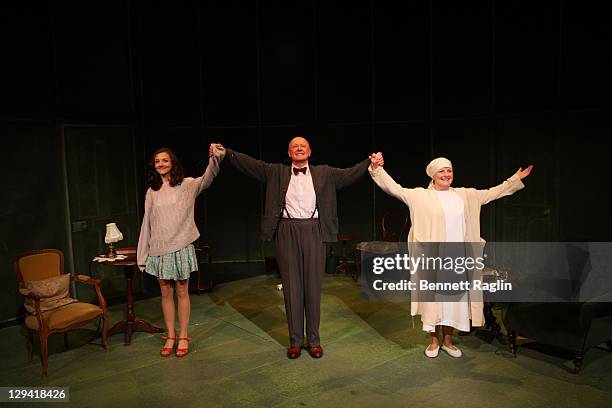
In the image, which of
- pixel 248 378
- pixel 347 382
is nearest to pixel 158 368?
pixel 248 378

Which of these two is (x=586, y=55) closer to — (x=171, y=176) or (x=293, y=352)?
(x=293, y=352)

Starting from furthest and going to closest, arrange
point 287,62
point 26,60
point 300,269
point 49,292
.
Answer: point 287,62
point 26,60
point 49,292
point 300,269

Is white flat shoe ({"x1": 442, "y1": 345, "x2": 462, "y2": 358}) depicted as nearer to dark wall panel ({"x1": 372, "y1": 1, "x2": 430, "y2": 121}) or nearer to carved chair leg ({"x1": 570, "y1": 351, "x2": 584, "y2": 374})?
carved chair leg ({"x1": 570, "y1": 351, "x2": 584, "y2": 374})

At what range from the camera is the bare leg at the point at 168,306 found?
4.28 metres

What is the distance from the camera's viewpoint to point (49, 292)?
430 centimetres

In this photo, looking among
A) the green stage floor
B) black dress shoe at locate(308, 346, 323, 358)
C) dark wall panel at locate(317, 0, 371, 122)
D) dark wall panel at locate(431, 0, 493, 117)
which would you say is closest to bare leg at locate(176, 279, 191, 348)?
the green stage floor

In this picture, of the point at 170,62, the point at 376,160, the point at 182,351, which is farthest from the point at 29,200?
the point at 376,160

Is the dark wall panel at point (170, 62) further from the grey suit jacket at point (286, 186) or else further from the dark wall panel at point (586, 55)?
the dark wall panel at point (586, 55)

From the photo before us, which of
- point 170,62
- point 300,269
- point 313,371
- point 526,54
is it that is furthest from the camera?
point 170,62

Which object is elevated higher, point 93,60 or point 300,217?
point 93,60

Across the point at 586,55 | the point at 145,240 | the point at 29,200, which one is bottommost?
the point at 145,240

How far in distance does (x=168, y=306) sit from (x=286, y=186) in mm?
1394

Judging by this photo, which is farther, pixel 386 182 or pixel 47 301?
pixel 47 301

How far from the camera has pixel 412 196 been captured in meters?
4.10
